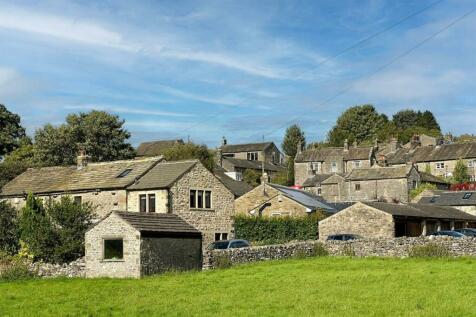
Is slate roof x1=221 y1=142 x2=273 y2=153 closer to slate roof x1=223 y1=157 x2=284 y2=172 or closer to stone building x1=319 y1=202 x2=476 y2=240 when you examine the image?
slate roof x1=223 y1=157 x2=284 y2=172

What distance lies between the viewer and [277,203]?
65875 mm

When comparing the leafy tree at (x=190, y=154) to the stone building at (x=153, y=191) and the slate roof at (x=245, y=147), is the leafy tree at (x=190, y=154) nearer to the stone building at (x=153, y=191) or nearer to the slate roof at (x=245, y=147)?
the stone building at (x=153, y=191)

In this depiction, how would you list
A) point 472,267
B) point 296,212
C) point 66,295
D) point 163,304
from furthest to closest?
point 296,212 < point 472,267 < point 66,295 < point 163,304

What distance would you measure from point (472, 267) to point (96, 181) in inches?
1271

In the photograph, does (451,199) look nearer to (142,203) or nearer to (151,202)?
(151,202)

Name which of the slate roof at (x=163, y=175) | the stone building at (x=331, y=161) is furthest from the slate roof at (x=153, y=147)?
the slate roof at (x=163, y=175)

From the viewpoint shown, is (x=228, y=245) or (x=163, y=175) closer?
(x=228, y=245)

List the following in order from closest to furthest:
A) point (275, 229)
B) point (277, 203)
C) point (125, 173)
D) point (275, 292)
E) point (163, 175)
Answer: point (275, 292), point (163, 175), point (125, 173), point (275, 229), point (277, 203)

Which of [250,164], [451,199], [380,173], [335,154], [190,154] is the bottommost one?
[451,199]

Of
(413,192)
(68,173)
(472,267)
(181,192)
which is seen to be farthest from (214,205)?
(413,192)

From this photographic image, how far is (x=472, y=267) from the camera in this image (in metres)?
33.5

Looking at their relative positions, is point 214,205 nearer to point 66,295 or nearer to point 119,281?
point 119,281

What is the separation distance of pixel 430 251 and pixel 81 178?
98.3 ft

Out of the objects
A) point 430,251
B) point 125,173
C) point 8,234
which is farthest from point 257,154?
point 430,251
